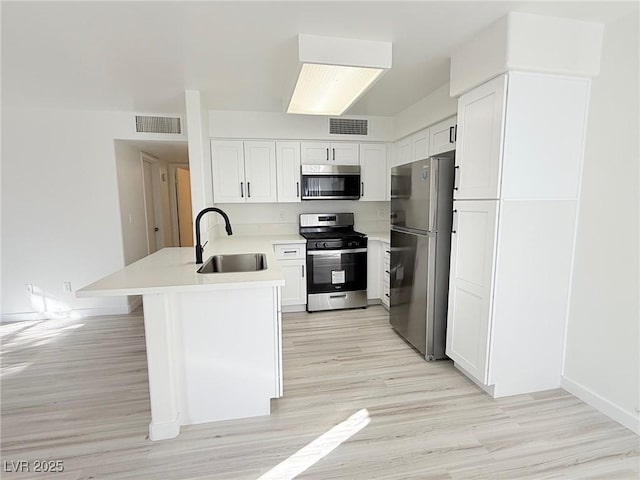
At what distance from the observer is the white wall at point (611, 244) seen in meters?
1.80

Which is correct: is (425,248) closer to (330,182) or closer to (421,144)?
(421,144)

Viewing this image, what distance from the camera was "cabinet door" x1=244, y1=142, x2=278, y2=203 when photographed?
148 inches

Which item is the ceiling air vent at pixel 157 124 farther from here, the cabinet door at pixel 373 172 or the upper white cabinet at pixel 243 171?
the cabinet door at pixel 373 172

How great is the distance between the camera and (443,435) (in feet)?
5.89

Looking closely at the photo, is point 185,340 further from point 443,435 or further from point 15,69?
point 15,69

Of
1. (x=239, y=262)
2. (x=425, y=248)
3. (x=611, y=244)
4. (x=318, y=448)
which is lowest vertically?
(x=318, y=448)

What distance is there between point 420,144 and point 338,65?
1715 mm

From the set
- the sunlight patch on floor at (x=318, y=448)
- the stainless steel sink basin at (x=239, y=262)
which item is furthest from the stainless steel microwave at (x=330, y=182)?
the sunlight patch on floor at (x=318, y=448)

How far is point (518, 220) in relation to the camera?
2.00 meters

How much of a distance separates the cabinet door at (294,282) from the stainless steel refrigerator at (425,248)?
1.23m

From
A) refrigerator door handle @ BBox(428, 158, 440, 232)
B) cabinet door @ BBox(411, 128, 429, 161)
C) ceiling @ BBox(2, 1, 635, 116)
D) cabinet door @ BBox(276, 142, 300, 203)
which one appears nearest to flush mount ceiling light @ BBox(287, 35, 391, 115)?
ceiling @ BBox(2, 1, 635, 116)

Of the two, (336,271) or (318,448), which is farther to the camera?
(336,271)

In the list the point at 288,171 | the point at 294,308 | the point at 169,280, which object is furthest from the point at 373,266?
the point at 169,280

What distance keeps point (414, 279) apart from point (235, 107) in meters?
2.66
